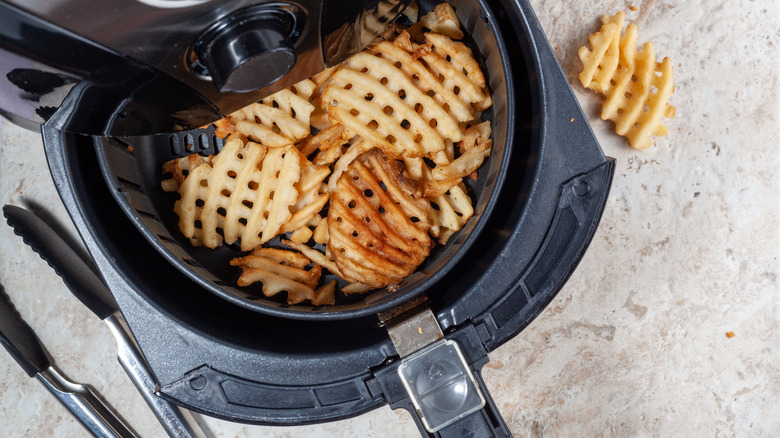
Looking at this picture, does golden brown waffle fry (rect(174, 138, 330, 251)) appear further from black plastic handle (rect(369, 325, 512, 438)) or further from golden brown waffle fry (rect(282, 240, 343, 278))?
black plastic handle (rect(369, 325, 512, 438))

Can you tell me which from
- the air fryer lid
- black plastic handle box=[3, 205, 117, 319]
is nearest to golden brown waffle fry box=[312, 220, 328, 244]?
the air fryer lid

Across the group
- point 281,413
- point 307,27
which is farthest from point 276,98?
point 281,413

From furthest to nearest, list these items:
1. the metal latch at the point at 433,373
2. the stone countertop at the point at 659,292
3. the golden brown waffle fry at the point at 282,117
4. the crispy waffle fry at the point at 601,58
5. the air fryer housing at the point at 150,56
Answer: the stone countertop at the point at 659,292 → the crispy waffle fry at the point at 601,58 → the golden brown waffle fry at the point at 282,117 → the metal latch at the point at 433,373 → the air fryer housing at the point at 150,56

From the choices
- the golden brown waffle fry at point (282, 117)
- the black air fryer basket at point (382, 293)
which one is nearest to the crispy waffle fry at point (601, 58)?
the black air fryer basket at point (382, 293)

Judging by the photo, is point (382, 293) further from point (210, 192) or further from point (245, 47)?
point (245, 47)

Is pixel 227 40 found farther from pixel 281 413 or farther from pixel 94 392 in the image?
pixel 94 392

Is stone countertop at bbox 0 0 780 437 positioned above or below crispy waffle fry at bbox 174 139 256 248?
below

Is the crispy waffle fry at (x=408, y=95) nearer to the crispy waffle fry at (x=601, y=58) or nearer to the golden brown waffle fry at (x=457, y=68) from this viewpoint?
the golden brown waffle fry at (x=457, y=68)
